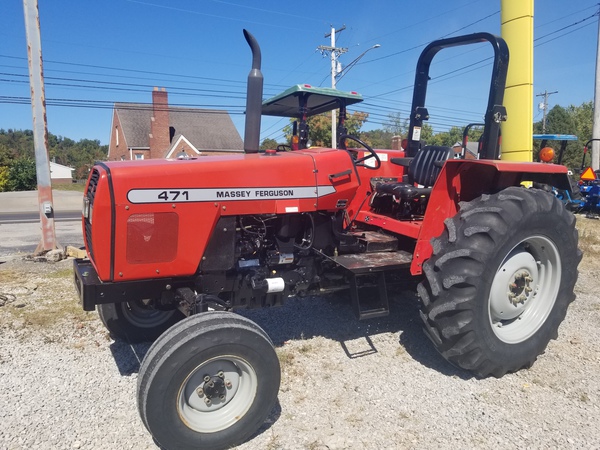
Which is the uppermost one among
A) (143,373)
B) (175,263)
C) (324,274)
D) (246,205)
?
(246,205)

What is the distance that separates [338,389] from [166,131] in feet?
117

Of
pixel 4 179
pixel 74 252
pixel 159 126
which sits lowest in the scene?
pixel 74 252

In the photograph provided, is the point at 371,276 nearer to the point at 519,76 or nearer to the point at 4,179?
the point at 519,76

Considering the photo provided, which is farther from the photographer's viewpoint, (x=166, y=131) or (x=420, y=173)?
(x=166, y=131)

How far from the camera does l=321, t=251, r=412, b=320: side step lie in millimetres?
3414

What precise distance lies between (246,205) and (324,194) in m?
0.62

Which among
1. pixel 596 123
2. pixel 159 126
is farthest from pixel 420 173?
pixel 159 126

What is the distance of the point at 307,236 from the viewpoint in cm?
356

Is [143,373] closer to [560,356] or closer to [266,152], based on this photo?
[266,152]

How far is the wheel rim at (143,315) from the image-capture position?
3848 millimetres

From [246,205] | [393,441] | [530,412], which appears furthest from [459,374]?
[246,205]

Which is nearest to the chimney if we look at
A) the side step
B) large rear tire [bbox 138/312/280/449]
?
the side step

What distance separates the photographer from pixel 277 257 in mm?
3438

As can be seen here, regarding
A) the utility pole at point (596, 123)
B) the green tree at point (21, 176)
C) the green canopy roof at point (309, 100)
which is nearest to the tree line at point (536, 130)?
the utility pole at point (596, 123)
